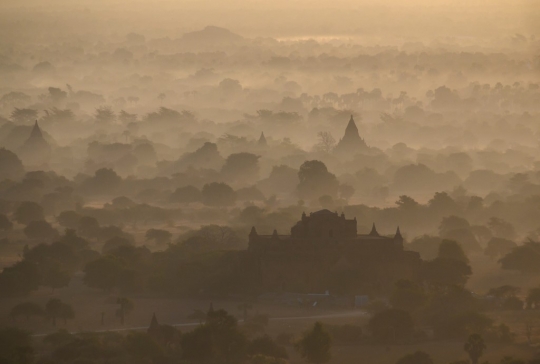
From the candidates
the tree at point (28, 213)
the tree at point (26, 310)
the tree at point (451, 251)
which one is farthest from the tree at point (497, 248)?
the tree at point (28, 213)

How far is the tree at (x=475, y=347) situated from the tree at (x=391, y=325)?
13.5 feet

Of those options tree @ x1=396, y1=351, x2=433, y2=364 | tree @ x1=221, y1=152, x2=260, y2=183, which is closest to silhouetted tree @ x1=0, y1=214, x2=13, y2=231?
tree @ x1=221, y1=152, x2=260, y2=183

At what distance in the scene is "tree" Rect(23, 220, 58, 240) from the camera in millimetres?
98938

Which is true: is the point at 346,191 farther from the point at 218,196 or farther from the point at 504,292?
the point at 504,292

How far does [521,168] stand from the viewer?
559 ft

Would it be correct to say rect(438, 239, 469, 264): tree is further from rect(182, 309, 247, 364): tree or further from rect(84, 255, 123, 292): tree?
rect(182, 309, 247, 364): tree

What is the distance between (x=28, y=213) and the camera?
107688 mm

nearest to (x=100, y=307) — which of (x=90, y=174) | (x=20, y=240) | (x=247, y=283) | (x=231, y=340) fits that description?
(x=247, y=283)

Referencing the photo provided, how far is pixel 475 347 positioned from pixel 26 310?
74.3ft

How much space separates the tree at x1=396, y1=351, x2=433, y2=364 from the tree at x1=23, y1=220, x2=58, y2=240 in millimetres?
42795

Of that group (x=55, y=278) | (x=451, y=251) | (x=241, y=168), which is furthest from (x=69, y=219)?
(x=241, y=168)

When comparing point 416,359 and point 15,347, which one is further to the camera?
point 15,347

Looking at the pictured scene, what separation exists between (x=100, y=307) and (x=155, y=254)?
958 cm

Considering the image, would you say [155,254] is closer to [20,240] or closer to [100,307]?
[100,307]
